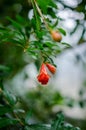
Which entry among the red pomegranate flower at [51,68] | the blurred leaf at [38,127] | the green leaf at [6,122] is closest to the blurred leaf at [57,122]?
the blurred leaf at [38,127]

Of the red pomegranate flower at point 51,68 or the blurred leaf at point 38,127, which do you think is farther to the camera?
the blurred leaf at point 38,127

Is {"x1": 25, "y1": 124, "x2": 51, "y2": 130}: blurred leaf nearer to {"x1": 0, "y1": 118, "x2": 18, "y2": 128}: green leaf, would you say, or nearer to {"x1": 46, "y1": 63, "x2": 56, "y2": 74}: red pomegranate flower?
{"x1": 0, "y1": 118, "x2": 18, "y2": 128}: green leaf

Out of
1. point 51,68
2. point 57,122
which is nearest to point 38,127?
point 57,122

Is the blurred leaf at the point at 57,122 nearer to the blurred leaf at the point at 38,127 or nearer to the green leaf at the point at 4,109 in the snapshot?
the blurred leaf at the point at 38,127

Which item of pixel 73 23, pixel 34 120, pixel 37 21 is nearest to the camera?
pixel 37 21

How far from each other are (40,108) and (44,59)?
5.06 feet

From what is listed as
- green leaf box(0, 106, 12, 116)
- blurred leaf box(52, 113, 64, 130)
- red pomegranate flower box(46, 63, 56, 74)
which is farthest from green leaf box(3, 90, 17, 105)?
red pomegranate flower box(46, 63, 56, 74)

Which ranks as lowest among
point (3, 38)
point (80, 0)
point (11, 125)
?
point (11, 125)

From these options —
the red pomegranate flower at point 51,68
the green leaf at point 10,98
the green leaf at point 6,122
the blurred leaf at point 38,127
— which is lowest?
the green leaf at point 6,122

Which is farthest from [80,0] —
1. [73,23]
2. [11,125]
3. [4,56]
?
[4,56]

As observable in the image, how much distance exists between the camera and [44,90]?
8.02ft

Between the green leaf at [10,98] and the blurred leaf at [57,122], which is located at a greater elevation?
the green leaf at [10,98]

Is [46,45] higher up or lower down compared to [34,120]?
lower down

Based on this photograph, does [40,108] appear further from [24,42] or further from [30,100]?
[24,42]
